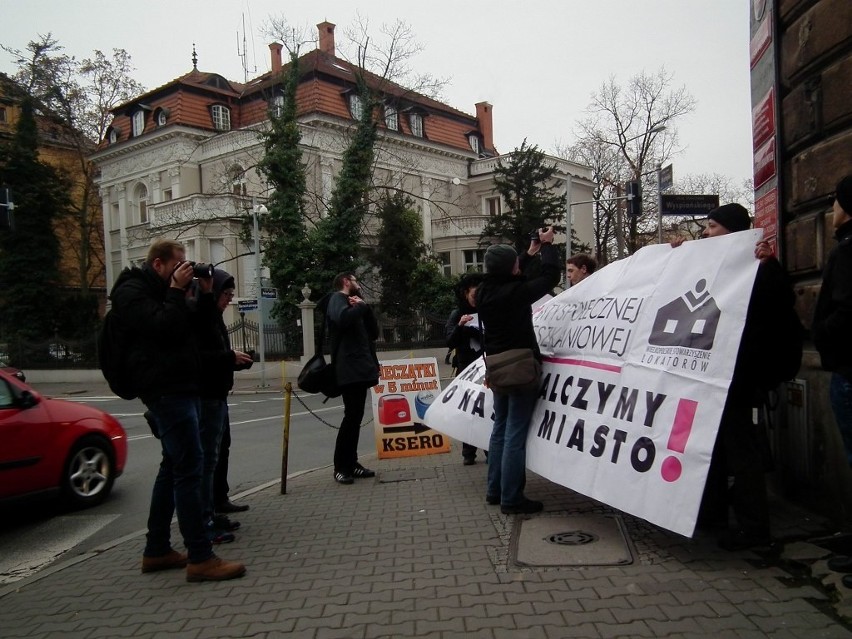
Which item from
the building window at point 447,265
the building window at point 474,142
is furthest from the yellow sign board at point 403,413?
the building window at point 474,142

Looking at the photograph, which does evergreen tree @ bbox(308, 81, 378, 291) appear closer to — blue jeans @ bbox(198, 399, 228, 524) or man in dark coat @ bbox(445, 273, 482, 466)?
man in dark coat @ bbox(445, 273, 482, 466)

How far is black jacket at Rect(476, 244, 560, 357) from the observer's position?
4.98 m

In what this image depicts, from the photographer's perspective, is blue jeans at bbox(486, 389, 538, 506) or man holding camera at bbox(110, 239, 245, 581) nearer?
man holding camera at bbox(110, 239, 245, 581)

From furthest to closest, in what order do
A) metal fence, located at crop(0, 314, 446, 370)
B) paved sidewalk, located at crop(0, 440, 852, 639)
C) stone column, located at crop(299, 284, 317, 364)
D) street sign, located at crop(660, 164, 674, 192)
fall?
metal fence, located at crop(0, 314, 446, 370) < stone column, located at crop(299, 284, 317, 364) < street sign, located at crop(660, 164, 674, 192) < paved sidewalk, located at crop(0, 440, 852, 639)

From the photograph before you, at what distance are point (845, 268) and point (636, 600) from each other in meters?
1.92

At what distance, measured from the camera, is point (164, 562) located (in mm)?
4402

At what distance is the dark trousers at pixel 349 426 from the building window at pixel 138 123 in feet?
132

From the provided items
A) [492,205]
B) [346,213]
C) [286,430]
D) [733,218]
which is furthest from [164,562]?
[492,205]

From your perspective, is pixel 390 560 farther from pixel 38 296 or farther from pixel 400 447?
pixel 38 296

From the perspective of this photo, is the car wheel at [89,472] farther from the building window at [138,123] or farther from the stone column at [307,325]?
the building window at [138,123]

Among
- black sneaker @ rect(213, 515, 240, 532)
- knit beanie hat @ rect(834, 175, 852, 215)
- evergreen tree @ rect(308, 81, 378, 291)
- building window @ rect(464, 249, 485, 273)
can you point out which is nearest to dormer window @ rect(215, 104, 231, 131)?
evergreen tree @ rect(308, 81, 378, 291)

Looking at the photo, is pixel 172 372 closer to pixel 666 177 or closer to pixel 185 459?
pixel 185 459

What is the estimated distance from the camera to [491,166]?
4609 cm

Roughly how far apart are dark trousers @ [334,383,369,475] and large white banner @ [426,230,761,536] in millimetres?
1858
